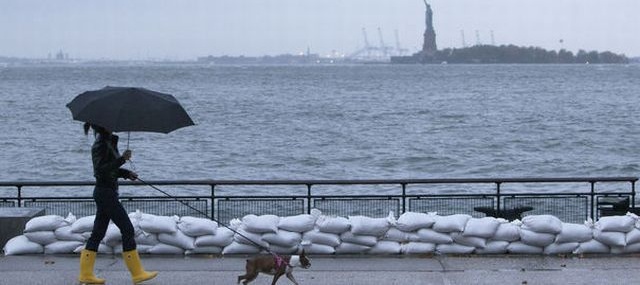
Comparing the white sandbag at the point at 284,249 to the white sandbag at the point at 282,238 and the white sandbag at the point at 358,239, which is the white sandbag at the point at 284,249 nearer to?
the white sandbag at the point at 282,238

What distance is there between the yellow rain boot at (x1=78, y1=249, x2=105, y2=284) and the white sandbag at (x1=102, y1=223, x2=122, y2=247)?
4.37 feet

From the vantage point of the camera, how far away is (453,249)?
11.6 meters

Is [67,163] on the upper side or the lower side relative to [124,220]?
lower

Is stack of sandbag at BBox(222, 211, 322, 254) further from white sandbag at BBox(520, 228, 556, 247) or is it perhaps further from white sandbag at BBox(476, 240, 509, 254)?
white sandbag at BBox(520, 228, 556, 247)

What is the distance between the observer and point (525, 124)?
67.9 metres

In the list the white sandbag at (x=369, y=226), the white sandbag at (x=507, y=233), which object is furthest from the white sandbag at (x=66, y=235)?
the white sandbag at (x=507, y=233)

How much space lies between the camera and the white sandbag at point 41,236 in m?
11.5

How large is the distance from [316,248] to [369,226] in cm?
58

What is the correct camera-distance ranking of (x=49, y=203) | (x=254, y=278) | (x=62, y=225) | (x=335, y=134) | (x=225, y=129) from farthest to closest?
1. (x=225, y=129)
2. (x=335, y=134)
3. (x=49, y=203)
4. (x=62, y=225)
5. (x=254, y=278)

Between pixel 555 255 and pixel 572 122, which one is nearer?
pixel 555 255

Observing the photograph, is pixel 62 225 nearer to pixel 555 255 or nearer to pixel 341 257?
pixel 341 257

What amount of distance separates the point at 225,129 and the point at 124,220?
2138 inches

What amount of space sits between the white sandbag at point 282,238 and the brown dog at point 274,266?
1731mm

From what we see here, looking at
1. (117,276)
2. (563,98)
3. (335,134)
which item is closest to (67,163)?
(335,134)
